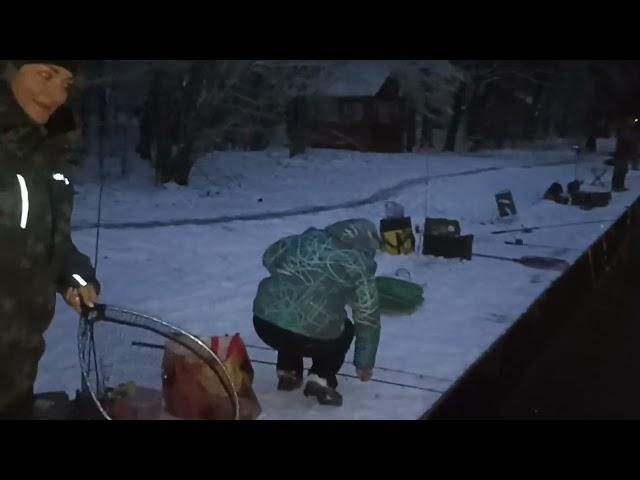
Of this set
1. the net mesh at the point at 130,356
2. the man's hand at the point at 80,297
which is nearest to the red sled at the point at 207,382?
the net mesh at the point at 130,356

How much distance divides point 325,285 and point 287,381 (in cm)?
34

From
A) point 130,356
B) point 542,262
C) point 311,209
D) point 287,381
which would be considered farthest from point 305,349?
point 542,262

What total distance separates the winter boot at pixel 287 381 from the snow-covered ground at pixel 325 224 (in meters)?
0.03

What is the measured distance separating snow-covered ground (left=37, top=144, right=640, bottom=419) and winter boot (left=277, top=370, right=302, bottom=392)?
0.09ft

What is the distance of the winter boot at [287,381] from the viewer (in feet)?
8.18

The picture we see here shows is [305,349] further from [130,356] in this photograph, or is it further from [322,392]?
[130,356]

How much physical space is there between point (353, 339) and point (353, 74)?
0.85 meters

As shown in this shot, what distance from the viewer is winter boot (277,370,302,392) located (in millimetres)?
2494

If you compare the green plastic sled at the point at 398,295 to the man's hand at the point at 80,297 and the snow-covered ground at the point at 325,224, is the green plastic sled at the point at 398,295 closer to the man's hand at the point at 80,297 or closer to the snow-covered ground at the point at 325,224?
the snow-covered ground at the point at 325,224

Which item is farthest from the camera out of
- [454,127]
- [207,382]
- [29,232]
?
[454,127]

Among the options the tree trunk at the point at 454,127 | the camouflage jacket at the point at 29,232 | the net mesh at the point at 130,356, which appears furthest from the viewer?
the tree trunk at the point at 454,127

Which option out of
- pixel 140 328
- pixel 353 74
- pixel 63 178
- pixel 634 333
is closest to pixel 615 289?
pixel 634 333

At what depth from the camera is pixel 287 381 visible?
2498 mm

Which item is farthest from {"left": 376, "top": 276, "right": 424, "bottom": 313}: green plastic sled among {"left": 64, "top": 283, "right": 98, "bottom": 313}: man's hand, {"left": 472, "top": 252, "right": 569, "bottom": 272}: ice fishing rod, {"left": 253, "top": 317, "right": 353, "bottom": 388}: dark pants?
{"left": 64, "top": 283, "right": 98, "bottom": 313}: man's hand
